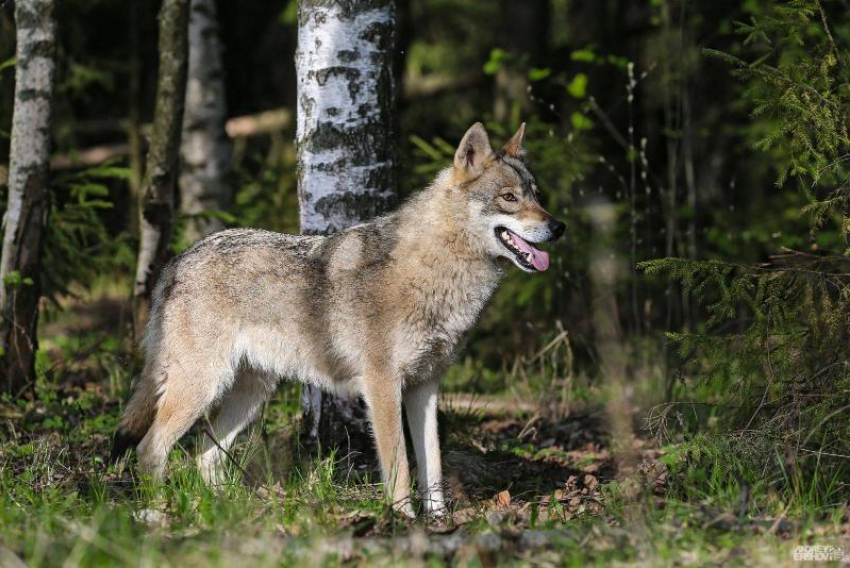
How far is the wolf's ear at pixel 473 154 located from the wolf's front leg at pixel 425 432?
49.8 inches

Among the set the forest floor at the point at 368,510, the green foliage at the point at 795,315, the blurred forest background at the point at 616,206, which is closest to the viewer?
the forest floor at the point at 368,510

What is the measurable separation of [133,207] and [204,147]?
9.88 ft

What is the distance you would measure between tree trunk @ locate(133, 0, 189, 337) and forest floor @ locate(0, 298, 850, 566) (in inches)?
52.1

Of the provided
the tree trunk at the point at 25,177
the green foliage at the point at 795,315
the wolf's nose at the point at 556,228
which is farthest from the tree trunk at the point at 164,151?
the green foliage at the point at 795,315

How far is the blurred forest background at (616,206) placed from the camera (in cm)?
534

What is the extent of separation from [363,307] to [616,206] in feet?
15.8

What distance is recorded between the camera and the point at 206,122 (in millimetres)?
10164

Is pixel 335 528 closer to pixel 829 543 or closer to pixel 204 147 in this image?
pixel 829 543

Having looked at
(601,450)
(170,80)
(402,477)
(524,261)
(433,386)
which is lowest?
(601,450)

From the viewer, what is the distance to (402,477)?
541 centimetres

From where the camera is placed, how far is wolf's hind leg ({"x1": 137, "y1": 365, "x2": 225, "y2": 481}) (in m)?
5.92

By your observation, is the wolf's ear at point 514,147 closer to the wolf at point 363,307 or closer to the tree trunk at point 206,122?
the wolf at point 363,307

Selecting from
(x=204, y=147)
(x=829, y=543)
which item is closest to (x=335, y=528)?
(x=829, y=543)

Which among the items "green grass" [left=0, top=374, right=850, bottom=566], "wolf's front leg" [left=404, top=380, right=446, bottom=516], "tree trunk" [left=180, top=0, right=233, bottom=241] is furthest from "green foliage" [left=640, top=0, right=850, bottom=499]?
"tree trunk" [left=180, top=0, right=233, bottom=241]
